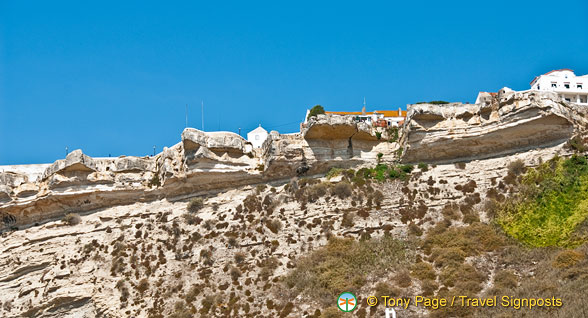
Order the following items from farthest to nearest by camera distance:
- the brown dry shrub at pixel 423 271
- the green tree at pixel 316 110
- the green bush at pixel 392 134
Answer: the green tree at pixel 316 110, the green bush at pixel 392 134, the brown dry shrub at pixel 423 271

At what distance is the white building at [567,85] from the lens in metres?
51.7

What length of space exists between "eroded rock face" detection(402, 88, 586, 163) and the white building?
12.4m

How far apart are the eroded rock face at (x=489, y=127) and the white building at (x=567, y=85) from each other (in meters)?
12.4

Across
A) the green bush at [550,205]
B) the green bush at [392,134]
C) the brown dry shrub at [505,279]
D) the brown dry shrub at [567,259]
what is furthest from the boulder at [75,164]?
the brown dry shrub at [567,259]

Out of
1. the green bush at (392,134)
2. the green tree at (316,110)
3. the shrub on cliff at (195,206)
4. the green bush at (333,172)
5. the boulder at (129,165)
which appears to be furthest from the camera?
the green tree at (316,110)

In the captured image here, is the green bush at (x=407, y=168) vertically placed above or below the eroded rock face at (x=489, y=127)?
below

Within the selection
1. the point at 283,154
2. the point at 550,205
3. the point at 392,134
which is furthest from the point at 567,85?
the point at 283,154

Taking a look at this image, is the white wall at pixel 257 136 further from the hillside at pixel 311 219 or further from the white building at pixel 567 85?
the white building at pixel 567 85

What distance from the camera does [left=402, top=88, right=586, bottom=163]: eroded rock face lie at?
38.1m

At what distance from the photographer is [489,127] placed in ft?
129

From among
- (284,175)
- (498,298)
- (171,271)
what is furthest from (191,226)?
(498,298)

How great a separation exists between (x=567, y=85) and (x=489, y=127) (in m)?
16.2

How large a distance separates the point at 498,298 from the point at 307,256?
10.6m

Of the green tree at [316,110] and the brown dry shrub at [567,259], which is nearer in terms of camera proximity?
the brown dry shrub at [567,259]
